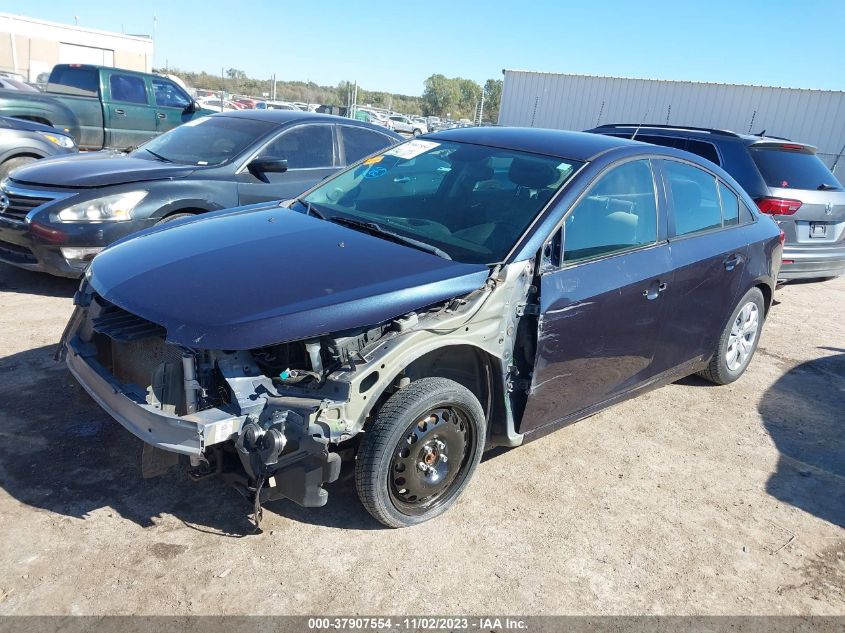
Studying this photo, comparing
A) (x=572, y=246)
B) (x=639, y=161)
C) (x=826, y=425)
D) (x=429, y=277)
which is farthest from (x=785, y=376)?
(x=429, y=277)

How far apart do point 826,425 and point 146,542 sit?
4450 millimetres

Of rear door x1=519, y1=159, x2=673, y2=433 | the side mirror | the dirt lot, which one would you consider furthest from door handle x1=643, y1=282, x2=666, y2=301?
the side mirror

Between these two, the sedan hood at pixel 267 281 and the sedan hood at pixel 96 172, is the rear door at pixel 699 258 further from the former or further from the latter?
the sedan hood at pixel 96 172

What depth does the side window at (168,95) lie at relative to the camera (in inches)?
501

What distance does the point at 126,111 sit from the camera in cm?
1237

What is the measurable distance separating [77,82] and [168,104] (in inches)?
64.4

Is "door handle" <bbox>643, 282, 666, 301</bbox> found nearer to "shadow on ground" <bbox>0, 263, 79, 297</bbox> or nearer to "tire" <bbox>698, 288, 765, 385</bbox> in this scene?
"tire" <bbox>698, 288, 765, 385</bbox>

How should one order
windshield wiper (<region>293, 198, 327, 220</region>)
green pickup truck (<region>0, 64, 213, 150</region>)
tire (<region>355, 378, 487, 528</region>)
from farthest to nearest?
green pickup truck (<region>0, 64, 213, 150</region>) → windshield wiper (<region>293, 198, 327, 220</region>) → tire (<region>355, 378, 487, 528</region>)

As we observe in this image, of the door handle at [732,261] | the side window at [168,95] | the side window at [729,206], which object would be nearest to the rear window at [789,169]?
the side window at [729,206]

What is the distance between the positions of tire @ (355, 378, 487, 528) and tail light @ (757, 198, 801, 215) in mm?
4989

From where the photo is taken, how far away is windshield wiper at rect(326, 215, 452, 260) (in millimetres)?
3273

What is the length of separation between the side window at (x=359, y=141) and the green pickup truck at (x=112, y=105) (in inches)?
262

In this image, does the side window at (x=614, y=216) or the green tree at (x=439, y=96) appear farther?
the green tree at (x=439, y=96)

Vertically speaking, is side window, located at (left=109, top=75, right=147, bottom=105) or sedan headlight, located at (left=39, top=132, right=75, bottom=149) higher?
side window, located at (left=109, top=75, right=147, bottom=105)
